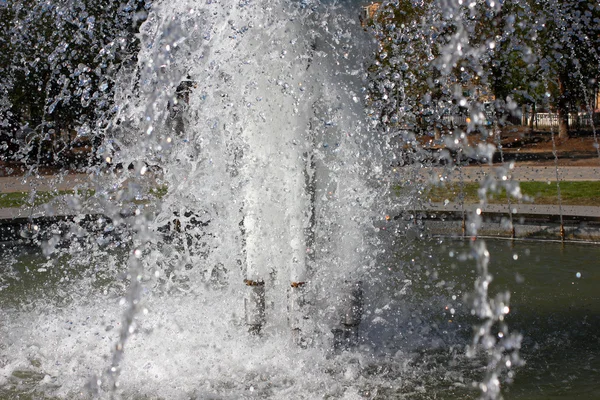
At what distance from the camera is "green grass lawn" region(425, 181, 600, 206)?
1288 centimetres

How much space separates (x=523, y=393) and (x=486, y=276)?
3290 mm

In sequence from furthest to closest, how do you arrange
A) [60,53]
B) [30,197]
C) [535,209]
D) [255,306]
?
[60,53]
[30,197]
[535,209]
[255,306]

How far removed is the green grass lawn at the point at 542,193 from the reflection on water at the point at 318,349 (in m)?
4.36

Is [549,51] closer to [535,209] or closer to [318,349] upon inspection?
Answer: [535,209]

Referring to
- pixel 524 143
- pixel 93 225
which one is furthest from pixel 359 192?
pixel 524 143

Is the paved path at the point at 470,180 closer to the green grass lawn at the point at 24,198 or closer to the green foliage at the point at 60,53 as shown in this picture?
the green grass lawn at the point at 24,198

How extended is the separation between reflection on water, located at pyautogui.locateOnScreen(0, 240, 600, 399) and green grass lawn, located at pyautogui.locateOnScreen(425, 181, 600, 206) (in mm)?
4357

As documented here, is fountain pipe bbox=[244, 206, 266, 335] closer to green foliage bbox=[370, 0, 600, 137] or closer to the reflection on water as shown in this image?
the reflection on water

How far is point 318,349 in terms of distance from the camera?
5.55 meters

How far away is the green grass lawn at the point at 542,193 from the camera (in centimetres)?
1288

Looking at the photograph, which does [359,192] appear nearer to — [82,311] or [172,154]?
[172,154]

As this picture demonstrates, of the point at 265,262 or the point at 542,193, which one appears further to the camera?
the point at 542,193

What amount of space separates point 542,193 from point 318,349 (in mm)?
9183

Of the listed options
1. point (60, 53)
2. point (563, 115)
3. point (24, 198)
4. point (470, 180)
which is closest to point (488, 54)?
point (470, 180)
